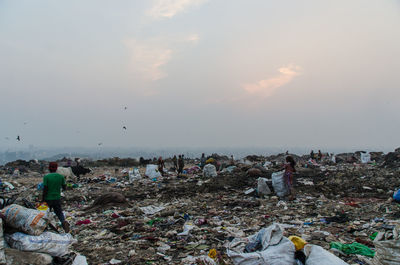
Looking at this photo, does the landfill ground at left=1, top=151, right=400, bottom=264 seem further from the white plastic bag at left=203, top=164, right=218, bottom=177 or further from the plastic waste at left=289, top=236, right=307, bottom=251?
the white plastic bag at left=203, top=164, right=218, bottom=177

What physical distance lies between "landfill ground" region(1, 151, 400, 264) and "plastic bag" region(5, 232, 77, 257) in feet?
2.00

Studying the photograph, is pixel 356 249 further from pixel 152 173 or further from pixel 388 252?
pixel 152 173

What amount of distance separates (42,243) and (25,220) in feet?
1.10

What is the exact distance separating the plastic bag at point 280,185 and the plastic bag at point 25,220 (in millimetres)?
5944

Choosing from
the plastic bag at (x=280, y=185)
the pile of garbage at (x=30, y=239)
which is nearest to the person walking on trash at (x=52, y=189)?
the pile of garbage at (x=30, y=239)

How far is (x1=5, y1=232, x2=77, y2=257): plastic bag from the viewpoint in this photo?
3.00 meters

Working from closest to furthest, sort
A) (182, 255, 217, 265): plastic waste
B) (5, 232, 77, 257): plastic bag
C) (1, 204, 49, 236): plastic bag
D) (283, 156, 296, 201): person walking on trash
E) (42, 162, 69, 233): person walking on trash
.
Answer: (5, 232, 77, 257): plastic bag
(1, 204, 49, 236): plastic bag
(182, 255, 217, 265): plastic waste
(42, 162, 69, 233): person walking on trash
(283, 156, 296, 201): person walking on trash

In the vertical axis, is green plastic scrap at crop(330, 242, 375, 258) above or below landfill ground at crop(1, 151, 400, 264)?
above

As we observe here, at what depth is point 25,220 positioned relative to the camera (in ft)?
10.2

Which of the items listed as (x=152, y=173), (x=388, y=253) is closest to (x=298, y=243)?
(x=388, y=253)

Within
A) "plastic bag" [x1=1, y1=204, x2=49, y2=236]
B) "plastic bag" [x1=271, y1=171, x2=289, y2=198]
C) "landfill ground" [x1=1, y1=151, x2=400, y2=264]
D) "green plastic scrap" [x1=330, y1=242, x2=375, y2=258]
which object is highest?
"plastic bag" [x1=1, y1=204, x2=49, y2=236]

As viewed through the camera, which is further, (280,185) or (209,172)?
(209,172)

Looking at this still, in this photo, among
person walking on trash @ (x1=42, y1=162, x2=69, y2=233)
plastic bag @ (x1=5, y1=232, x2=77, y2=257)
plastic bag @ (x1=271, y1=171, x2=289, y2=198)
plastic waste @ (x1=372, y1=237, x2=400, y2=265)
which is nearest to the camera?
plastic waste @ (x1=372, y1=237, x2=400, y2=265)

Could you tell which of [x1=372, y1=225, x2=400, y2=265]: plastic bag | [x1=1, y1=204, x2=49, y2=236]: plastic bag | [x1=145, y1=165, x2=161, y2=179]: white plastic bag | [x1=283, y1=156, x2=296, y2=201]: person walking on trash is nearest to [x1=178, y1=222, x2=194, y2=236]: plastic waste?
[x1=1, y1=204, x2=49, y2=236]: plastic bag
